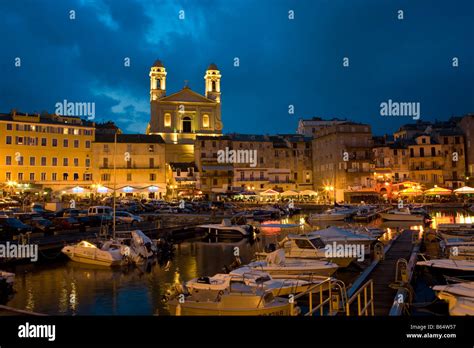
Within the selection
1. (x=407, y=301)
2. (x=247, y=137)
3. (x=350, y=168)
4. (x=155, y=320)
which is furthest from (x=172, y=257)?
(x=247, y=137)

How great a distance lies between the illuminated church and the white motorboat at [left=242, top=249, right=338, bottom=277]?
7698 centimetres

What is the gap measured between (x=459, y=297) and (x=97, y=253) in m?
21.1

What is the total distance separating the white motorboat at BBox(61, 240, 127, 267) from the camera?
27.3m

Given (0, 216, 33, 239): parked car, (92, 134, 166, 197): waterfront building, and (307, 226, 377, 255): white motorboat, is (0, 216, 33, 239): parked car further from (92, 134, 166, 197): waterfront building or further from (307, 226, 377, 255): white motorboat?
(92, 134, 166, 197): waterfront building

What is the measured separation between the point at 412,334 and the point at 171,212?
53324 millimetres

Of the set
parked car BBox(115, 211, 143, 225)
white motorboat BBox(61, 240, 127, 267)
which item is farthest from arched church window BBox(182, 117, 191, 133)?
white motorboat BBox(61, 240, 127, 267)

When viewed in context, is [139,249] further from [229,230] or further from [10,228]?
[229,230]

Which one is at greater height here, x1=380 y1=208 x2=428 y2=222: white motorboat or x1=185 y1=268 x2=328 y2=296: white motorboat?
x1=380 y1=208 x2=428 y2=222: white motorboat

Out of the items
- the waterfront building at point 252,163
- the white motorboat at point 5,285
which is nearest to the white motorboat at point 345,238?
the white motorboat at point 5,285

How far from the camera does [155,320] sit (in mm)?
6727

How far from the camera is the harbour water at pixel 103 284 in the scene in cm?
1873

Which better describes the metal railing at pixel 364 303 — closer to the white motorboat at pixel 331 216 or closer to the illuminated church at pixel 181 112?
the white motorboat at pixel 331 216

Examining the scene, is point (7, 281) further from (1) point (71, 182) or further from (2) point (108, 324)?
(1) point (71, 182)

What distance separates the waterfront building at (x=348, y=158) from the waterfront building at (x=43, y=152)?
1811 inches
